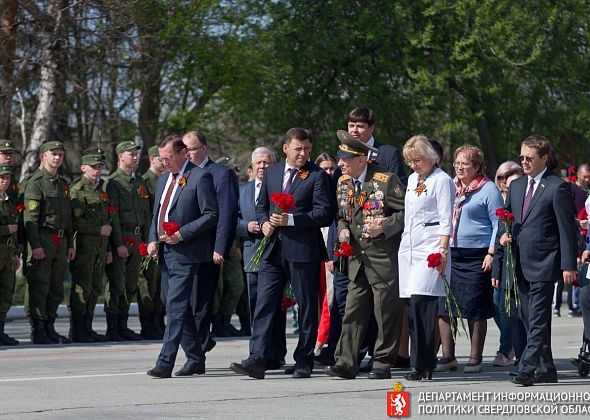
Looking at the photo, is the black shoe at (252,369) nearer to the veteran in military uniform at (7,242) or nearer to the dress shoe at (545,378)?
the dress shoe at (545,378)

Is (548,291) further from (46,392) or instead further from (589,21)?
(589,21)

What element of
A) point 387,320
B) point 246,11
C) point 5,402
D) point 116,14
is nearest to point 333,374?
point 387,320

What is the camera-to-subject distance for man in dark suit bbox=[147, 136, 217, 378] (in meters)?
11.9

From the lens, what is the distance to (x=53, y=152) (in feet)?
51.9

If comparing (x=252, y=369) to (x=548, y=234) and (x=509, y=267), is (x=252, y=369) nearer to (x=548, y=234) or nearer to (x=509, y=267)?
(x=509, y=267)

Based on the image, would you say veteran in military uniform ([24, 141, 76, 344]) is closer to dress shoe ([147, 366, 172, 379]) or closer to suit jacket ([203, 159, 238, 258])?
suit jacket ([203, 159, 238, 258])

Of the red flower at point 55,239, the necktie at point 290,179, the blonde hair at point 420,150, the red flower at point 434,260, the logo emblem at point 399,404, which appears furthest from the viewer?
the red flower at point 55,239

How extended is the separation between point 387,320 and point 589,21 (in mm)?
23242

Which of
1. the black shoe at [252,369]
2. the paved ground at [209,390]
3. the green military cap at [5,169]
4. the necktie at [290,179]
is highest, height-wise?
the green military cap at [5,169]

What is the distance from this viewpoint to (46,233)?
1595 centimetres

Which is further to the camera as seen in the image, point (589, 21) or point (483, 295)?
point (589, 21)

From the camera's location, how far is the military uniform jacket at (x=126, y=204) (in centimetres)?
1670

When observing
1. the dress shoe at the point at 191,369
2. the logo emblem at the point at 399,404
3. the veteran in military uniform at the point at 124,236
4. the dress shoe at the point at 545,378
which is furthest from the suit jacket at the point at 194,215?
the veteran in military uniform at the point at 124,236

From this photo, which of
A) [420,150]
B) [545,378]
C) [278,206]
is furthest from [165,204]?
[545,378]
